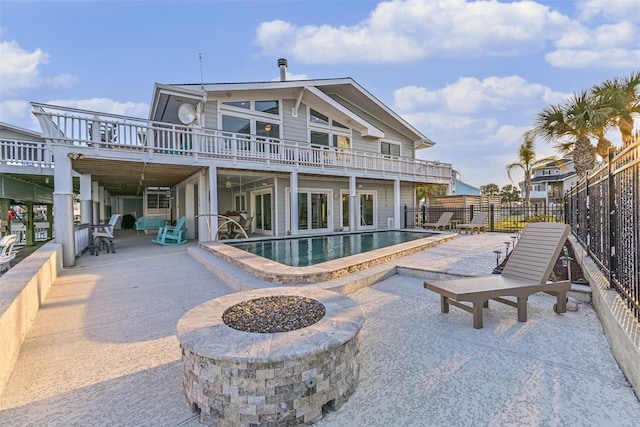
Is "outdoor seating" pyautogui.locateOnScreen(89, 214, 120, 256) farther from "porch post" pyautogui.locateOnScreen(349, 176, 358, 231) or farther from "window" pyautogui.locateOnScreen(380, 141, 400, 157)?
"window" pyautogui.locateOnScreen(380, 141, 400, 157)

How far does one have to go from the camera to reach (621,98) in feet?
33.7

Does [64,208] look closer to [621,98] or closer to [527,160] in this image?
[621,98]

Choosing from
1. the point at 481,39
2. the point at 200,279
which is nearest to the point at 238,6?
the point at 481,39

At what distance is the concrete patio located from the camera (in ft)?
7.27

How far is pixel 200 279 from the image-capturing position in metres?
6.34

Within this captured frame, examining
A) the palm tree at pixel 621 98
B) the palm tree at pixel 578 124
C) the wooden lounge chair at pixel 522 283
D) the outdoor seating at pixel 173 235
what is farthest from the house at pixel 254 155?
the wooden lounge chair at pixel 522 283

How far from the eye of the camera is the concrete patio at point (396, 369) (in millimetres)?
2215

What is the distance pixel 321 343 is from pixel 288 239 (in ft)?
31.6

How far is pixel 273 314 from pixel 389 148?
16.7 metres

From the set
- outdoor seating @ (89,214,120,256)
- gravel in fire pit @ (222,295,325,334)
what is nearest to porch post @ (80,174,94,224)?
outdoor seating @ (89,214,120,256)

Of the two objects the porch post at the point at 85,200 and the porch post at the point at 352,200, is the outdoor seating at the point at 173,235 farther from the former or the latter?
the porch post at the point at 352,200

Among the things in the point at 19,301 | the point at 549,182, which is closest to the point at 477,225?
the point at 19,301

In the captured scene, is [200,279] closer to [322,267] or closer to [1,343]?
[322,267]

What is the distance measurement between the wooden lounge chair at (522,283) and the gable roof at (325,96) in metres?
10.5
